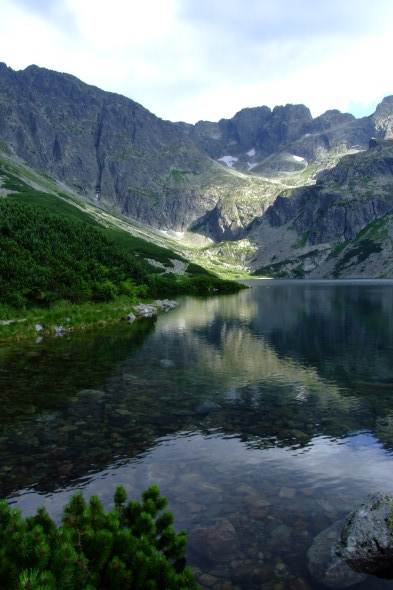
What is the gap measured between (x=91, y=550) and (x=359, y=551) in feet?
20.9

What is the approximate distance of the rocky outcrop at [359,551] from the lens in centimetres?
927

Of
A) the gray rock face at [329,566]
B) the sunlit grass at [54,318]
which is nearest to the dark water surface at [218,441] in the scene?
the gray rock face at [329,566]

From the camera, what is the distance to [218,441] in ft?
55.9

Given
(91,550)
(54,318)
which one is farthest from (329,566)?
(54,318)

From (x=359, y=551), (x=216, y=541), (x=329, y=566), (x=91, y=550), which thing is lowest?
(x=216, y=541)

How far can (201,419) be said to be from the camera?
1969 centimetres

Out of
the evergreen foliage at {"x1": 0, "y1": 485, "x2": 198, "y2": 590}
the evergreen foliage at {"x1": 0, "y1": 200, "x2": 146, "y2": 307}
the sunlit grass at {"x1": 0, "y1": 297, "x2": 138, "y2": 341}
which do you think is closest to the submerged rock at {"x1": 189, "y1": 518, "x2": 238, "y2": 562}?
the evergreen foliage at {"x1": 0, "y1": 485, "x2": 198, "y2": 590}

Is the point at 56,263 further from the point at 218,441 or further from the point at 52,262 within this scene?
the point at 218,441

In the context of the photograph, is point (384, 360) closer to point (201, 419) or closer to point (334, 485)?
point (201, 419)

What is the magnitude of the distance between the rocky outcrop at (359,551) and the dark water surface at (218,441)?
28 cm

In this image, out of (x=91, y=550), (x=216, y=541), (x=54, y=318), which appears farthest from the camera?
(x=54, y=318)

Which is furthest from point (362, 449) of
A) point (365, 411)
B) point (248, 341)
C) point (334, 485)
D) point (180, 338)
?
point (180, 338)

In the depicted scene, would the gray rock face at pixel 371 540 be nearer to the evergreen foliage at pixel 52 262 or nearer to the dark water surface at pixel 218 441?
the dark water surface at pixel 218 441

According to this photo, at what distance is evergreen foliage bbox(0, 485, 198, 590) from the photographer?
600cm
